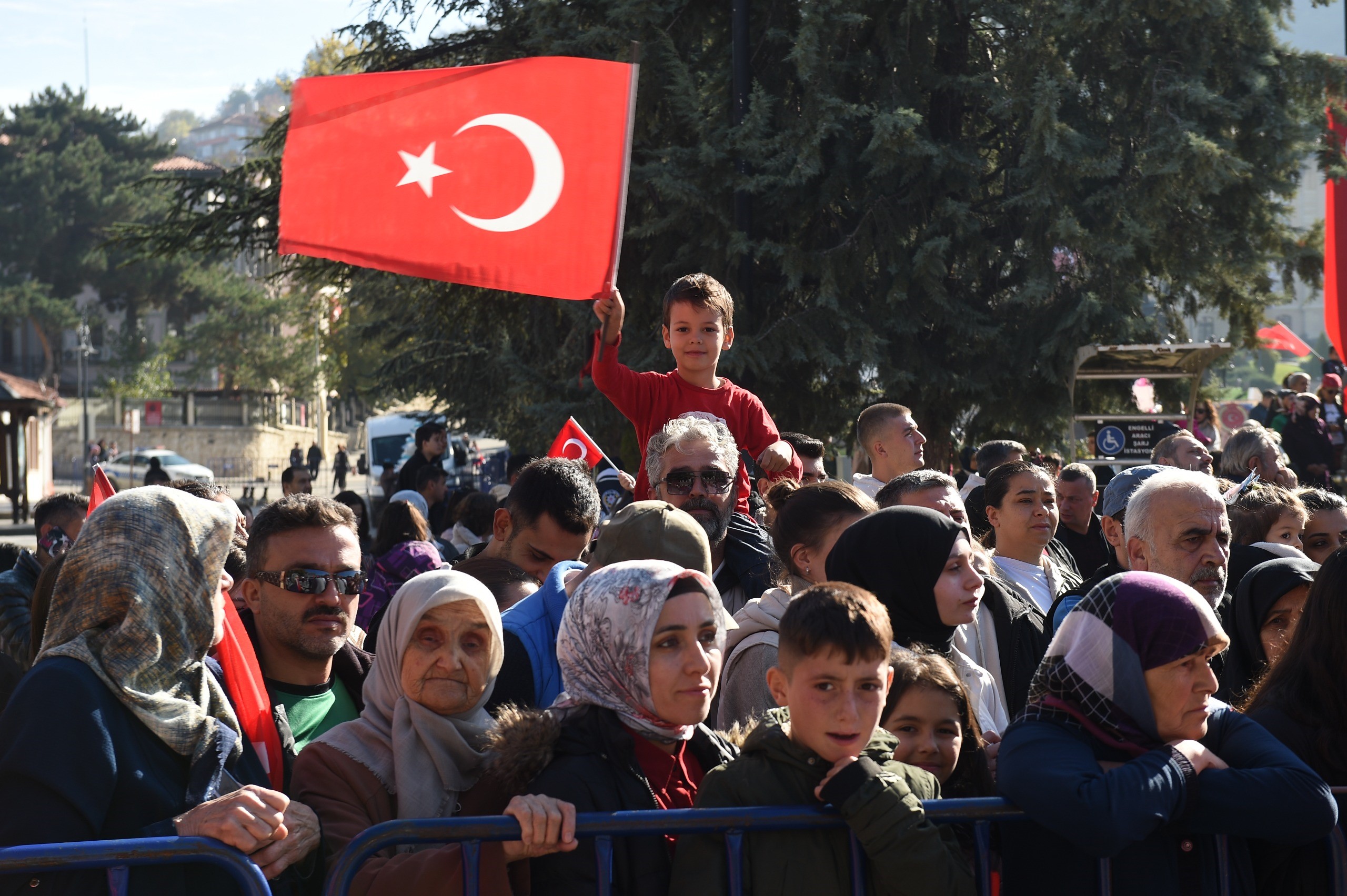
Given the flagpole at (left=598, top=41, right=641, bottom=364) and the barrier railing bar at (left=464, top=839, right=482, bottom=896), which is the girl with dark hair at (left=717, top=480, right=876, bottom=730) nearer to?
the barrier railing bar at (left=464, top=839, right=482, bottom=896)

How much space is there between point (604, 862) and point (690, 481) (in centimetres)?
229

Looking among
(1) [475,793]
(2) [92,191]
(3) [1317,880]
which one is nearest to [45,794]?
(1) [475,793]

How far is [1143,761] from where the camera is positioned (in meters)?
2.97

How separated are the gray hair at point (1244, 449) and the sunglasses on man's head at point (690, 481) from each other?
393cm

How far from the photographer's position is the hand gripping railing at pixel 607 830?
2.88 m

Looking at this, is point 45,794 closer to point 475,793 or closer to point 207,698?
point 207,698

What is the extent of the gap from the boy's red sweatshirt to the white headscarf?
8.69ft

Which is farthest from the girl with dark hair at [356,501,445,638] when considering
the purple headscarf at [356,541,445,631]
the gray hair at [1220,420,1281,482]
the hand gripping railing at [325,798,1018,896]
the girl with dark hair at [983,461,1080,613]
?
the gray hair at [1220,420,1281,482]

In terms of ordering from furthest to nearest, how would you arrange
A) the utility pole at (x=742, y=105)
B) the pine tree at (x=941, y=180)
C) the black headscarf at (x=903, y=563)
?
the pine tree at (x=941, y=180) < the utility pole at (x=742, y=105) < the black headscarf at (x=903, y=563)

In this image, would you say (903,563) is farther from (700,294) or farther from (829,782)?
(700,294)

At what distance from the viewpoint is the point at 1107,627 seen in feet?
9.95

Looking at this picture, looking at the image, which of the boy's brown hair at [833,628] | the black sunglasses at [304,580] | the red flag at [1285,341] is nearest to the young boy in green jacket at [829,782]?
the boy's brown hair at [833,628]

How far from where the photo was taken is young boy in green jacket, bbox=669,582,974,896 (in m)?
2.91

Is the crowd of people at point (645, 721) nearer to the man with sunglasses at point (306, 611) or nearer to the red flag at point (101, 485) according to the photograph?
the man with sunglasses at point (306, 611)
